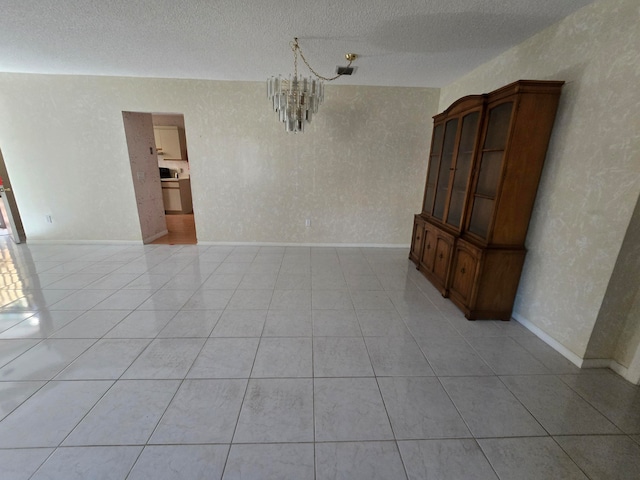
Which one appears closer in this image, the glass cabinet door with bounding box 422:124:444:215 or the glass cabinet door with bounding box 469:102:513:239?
the glass cabinet door with bounding box 469:102:513:239

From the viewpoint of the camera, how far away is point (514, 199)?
7.21ft

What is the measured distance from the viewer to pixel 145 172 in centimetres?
459

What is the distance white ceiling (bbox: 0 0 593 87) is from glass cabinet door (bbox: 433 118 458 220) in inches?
29.0

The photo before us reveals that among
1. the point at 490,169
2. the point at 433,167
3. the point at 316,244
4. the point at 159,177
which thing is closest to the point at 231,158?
the point at 159,177

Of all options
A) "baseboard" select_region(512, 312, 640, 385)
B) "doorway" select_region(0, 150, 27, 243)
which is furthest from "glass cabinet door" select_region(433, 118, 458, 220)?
"doorway" select_region(0, 150, 27, 243)

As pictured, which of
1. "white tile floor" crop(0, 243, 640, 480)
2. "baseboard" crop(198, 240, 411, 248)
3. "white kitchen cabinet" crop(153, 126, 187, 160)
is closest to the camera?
"white tile floor" crop(0, 243, 640, 480)

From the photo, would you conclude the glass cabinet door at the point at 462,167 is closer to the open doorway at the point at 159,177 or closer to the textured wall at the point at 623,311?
the textured wall at the point at 623,311

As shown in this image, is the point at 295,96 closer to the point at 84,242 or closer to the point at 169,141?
the point at 84,242

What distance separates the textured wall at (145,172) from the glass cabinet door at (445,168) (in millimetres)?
4625

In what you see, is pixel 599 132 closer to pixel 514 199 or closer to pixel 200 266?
pixel 514 199

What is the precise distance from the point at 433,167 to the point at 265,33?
2.50 metres

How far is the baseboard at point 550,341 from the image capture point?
1.91m

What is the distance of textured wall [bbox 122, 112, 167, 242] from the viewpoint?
13.9 feet

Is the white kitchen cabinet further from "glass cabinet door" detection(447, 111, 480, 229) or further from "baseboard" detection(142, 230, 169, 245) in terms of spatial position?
"glass cabinet door" detection(447, 111, 480, 229)
